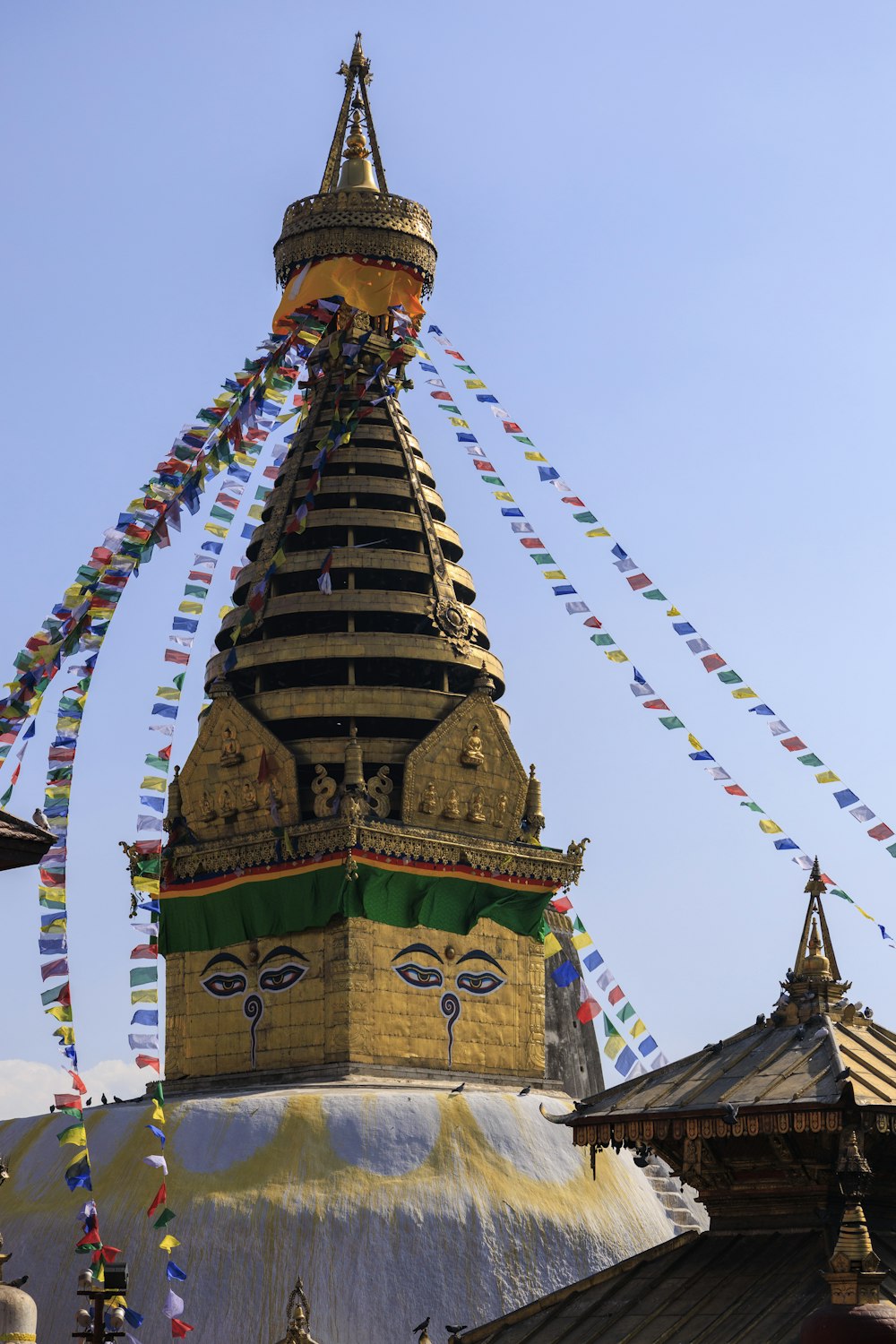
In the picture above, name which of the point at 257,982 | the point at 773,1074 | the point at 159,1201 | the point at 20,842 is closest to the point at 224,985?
the point at 257,982

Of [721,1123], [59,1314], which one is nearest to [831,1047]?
[721,1123]

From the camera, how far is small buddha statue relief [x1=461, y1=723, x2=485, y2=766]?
95.3 ft

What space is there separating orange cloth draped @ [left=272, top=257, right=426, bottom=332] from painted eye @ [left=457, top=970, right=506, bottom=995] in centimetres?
941

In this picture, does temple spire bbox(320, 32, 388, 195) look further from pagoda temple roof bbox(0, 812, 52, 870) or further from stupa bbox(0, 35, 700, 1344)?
pagoda temple roof bbox(0, 812, 52, 870)

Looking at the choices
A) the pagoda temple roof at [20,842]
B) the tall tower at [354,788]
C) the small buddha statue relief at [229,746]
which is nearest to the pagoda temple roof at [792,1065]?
the pagoda temple roof at [20,842]

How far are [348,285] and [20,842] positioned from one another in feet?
67.0

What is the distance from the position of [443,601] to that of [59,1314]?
10.6 meters

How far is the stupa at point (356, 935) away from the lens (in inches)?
966

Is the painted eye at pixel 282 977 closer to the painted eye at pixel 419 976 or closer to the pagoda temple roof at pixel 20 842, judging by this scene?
the painted eye at pixel 419 976

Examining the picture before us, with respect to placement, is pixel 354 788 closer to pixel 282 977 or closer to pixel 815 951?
pixel 282 977


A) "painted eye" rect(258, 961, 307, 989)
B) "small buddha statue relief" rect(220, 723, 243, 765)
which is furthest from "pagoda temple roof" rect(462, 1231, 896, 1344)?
"small buddha statue relief" rect(220, 723, 243, 765)

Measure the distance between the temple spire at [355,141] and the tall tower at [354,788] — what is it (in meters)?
0.92

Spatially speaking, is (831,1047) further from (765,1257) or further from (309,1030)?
(309,1030)

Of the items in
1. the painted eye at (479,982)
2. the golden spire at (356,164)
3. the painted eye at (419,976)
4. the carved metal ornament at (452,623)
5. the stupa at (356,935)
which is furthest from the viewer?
the golden spire at (356,164)
